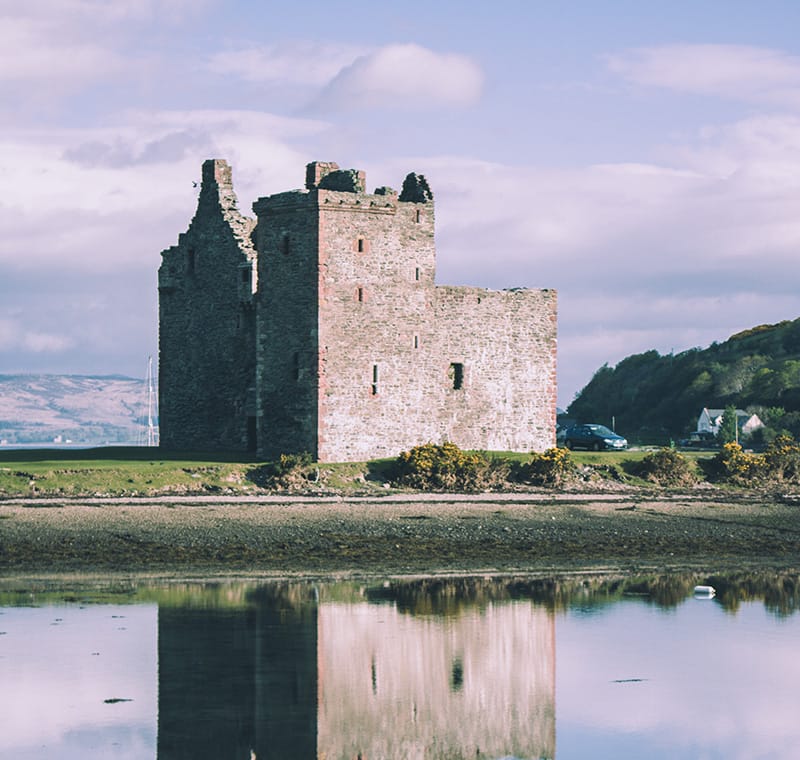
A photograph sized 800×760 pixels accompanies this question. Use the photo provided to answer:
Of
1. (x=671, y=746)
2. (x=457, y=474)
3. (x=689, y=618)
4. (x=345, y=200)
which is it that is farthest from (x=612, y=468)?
(x=671, y=746)

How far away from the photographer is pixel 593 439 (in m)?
53.1

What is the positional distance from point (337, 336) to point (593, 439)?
42.6ft

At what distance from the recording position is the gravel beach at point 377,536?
3028 cm

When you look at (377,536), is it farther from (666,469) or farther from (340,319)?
(666,469)

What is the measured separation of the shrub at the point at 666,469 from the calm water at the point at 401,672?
17655mm

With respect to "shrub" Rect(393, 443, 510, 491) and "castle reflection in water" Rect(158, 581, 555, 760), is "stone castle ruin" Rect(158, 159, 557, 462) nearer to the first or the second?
Answer: "shrub" Rect(393, 443, 510, 491)

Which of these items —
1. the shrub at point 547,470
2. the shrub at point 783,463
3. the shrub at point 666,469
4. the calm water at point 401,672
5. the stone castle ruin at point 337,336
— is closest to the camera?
the calm water at point 401,672

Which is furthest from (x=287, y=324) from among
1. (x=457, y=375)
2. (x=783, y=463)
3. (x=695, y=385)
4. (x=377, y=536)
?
(x=695, y=385)

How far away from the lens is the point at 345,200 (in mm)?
44062

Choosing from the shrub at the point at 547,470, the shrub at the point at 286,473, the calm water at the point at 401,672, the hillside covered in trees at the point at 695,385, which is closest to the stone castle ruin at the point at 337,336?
the shrub at the point at 286,473

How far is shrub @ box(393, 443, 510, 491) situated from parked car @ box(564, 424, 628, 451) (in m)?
9.60

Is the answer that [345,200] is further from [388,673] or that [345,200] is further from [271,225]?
[388,673]

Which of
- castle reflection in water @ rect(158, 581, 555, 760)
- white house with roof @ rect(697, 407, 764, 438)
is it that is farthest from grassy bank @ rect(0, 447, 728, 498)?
white house with roof @ rect(697, 407, 764, 438)

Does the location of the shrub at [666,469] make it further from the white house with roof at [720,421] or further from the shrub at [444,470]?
the white house with roof at [720,421]
